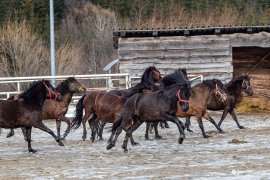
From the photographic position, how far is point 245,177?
459 inches

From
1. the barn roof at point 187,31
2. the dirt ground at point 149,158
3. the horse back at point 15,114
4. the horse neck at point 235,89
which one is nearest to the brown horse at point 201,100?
the dirt ground at point 149,158

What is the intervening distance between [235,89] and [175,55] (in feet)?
24.7

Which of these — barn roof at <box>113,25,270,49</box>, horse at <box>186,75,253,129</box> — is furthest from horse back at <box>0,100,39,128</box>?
barn roof at <box>113,25,270,49</box>

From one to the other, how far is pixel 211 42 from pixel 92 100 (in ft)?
35.7

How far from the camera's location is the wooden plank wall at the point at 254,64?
96.5 feet

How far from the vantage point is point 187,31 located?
27484 millimetres

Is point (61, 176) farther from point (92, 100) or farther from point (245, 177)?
point (92, 100)

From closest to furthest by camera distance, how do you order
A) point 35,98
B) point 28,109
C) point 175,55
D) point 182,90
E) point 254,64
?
point 182,90 < point 28,109 < point 35,98 < point 175,55 < point 254,64

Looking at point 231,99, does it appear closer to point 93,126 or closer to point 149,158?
point 93,126

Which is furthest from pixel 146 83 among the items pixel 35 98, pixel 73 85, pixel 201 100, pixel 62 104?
pixel 62 104

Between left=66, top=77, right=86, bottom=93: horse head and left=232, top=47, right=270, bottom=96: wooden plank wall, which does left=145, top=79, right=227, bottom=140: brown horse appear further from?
left=232, top=47, right=270, bottom=96: wooden plank wall

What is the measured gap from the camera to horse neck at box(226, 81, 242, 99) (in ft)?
67.4

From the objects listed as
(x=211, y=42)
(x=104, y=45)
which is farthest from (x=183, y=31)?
(x=104, y=45)

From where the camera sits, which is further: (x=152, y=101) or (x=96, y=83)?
(x=96, y=83)
